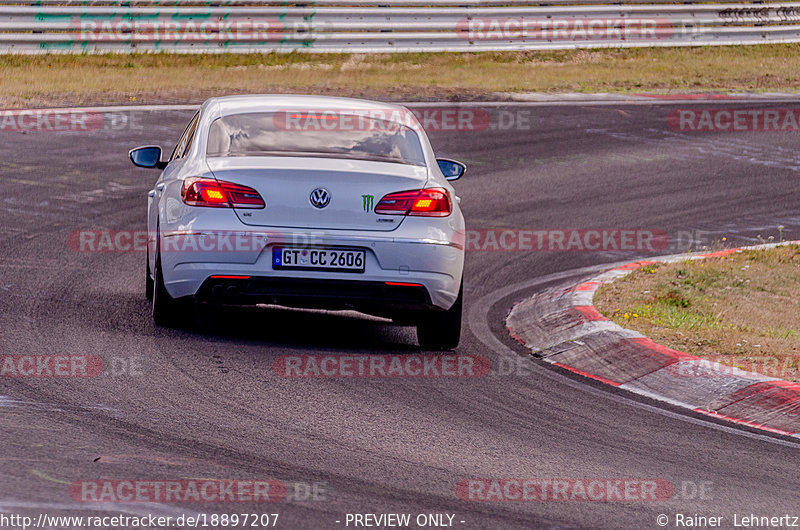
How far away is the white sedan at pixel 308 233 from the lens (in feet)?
25.5

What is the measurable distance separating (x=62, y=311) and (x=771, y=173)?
986cm

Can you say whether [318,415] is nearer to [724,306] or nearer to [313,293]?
[313,293]

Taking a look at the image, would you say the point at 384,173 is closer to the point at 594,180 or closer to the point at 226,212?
the point at 226,212

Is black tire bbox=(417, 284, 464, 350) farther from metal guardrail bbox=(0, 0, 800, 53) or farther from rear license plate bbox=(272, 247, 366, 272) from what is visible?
metal guardrail bbox=(0, 0, 800, 53)

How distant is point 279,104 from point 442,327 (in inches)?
74.8

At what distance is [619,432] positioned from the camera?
6.45 metres

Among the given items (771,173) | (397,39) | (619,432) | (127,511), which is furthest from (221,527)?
(397,39)

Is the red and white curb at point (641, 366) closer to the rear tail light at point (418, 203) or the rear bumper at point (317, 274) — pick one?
the rear bumper at point (317, 274)

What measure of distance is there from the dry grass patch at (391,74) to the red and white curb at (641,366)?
10.4 meters

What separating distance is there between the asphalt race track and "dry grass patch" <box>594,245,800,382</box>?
86 cm

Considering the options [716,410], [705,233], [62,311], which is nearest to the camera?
[716,410]

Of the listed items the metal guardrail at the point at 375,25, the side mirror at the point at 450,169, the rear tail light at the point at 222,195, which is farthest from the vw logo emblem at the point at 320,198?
the metal guardrail at the point at 375,25

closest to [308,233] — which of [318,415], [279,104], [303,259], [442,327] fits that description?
[303,259]

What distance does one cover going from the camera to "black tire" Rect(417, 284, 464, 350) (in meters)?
8.24
